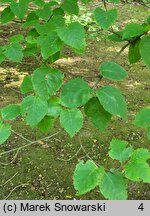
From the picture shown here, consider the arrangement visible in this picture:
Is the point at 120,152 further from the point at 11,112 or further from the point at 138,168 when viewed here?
the point at 11,112

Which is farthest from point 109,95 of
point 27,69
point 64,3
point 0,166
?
point 27,69

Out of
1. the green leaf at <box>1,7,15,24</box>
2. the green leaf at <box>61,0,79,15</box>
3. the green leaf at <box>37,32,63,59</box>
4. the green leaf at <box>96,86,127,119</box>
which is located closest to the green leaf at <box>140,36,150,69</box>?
the green leaf at <box>96,86,127,119</box>

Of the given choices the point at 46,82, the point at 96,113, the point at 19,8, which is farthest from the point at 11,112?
the point at 19,8

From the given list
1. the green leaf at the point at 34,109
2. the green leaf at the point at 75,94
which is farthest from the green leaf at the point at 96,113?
the green leaf at the point at 34,109

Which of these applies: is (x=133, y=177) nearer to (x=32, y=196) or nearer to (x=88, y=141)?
(x=32, y=196)

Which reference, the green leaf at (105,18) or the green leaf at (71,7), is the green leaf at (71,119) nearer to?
the green leaf at (105,18)

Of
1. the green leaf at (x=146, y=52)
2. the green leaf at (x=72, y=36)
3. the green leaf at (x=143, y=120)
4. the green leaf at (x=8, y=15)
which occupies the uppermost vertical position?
the green leaf at (x=72, y=36)

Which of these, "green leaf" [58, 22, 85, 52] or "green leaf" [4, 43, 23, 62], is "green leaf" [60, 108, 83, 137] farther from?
"green leaf" [4, 43, 23, 62]
